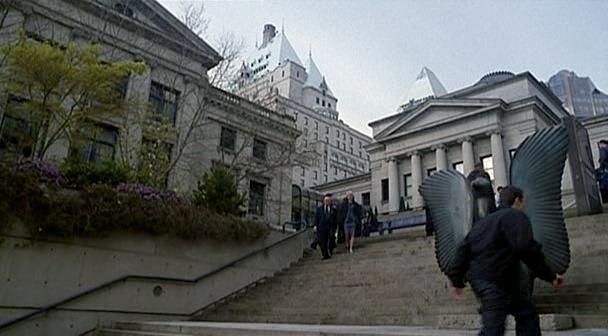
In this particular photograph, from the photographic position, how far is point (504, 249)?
3367mm

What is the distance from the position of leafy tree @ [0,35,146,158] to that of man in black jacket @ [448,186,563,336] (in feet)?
35.5

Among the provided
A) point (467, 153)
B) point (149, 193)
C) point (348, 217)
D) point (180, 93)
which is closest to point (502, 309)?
point (149, 193)

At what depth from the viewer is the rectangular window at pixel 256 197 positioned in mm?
27189

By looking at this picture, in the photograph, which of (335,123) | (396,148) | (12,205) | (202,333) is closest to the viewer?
(202,333)

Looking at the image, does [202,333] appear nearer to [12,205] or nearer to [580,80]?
[12,205]

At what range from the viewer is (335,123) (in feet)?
308

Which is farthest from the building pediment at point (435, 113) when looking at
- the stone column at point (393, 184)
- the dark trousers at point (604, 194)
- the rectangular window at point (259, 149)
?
the dark trousers at point (604, 194)

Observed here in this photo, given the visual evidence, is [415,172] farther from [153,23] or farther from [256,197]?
[153,23]

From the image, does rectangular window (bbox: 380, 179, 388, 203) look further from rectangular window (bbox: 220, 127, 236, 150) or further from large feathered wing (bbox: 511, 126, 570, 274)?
large feathered wing (bbox: 511, 126, 570, 274)

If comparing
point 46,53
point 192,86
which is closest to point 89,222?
point 46,53

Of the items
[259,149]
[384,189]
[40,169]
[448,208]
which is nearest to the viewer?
[448,208]

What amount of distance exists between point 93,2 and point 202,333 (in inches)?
737

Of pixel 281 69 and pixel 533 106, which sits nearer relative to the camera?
pixel 533 106

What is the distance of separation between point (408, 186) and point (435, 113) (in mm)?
6555
